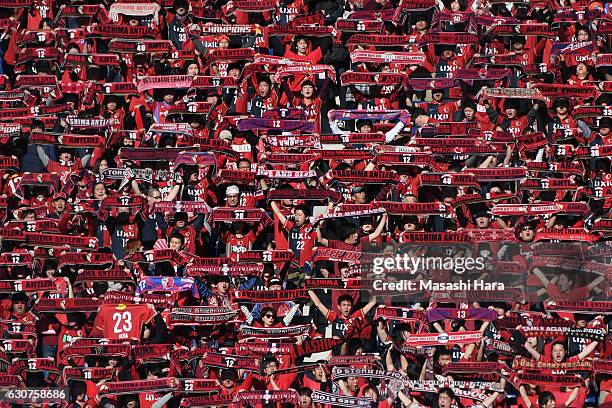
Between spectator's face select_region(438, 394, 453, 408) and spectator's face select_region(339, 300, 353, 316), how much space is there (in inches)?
58.6

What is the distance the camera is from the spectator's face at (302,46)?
20812 millimetres

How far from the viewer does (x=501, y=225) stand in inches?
773

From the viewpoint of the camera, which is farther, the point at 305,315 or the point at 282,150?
the point at 282,150

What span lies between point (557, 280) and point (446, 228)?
4.92 ft

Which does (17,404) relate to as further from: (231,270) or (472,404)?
(472,404)

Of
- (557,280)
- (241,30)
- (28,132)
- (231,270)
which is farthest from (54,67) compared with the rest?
(557,280)

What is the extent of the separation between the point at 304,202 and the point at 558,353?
3.64 metres

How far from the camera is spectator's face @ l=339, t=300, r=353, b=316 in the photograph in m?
18.9

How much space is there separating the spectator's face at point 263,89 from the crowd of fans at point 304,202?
0.03m

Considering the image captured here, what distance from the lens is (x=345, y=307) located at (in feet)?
62.2

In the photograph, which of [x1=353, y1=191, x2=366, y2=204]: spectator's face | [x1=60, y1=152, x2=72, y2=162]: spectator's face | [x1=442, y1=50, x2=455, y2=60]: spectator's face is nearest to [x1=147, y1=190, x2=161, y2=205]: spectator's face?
[x1=60, y1=152, x2=72, y2=162]: spectator's face

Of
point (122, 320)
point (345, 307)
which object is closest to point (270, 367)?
point (345, 307)

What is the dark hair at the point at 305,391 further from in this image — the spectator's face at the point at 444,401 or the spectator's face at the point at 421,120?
the spectator's face at the point at 421,120

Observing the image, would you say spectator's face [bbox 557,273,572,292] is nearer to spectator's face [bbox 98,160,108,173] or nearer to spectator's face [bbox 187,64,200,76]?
spectator's face [bbox 187,64,200,76]
